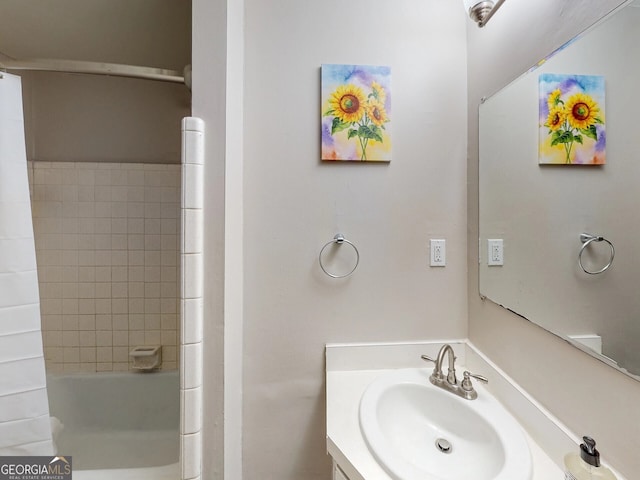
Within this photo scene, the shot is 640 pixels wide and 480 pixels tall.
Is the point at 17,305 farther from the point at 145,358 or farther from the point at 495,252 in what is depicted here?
the point at 495,252

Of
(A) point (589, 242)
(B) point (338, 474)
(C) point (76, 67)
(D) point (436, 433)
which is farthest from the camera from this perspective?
(C) point (76, 67)

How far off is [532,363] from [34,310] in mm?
1634

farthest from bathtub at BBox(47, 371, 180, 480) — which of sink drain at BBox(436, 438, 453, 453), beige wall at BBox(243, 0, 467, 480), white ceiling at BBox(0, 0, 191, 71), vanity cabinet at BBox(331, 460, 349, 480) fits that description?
white ceiling at BBox(0, 0, 191, 71)

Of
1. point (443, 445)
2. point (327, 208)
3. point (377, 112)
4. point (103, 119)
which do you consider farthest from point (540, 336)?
point (103, 119)

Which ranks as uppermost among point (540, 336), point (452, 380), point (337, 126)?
point (337, 126)

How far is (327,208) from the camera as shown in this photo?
1123 millimetres

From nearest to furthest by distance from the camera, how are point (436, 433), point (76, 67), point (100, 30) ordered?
point (436, 433)
point (76, 67)
point (100, 30)

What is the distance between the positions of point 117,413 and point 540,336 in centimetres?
208

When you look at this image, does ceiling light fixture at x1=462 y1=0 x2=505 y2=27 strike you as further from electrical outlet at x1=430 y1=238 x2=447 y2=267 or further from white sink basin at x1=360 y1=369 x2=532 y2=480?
white sink basin at x1=360 y1=369 x2=532 y2=480

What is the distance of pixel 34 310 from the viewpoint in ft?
3.19

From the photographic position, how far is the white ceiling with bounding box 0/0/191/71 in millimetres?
1396

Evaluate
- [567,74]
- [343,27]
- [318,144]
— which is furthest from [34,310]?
[567,74]

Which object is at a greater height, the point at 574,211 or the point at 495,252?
the point at 574,211

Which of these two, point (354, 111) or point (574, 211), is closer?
point (574, 211)
